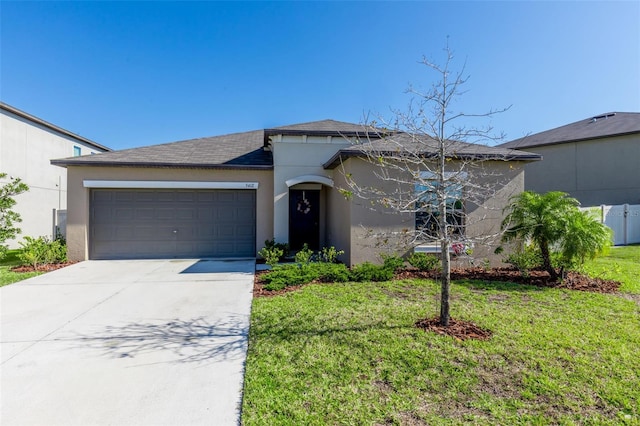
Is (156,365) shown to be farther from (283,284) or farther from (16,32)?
(16,32)

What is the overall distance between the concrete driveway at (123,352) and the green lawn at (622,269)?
26.7ft

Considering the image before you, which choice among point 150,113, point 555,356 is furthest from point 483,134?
point 150,113

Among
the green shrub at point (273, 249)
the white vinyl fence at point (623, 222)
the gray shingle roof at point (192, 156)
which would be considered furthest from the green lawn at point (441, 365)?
the white vinyl fence at point (623, 222)

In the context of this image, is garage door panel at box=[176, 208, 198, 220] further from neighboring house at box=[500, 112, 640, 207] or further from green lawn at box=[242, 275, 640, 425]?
neighboring house at box=[500, 112, 640, 207]

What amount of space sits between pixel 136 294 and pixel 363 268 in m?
5.11

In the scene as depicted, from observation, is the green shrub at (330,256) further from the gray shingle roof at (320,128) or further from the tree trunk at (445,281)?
the tree trunk at (445,281)

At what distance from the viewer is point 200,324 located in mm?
4887

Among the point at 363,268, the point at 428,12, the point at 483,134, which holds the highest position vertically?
the point at 428,12

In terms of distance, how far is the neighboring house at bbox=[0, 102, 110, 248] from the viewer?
13.4 meters

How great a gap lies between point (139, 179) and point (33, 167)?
8603 millimetres

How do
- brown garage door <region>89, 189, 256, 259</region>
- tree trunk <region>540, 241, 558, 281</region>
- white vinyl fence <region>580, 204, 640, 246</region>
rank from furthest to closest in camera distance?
1. white vinyl fence <region>580, 204, 640, 246</region>
2. brown garage door <region>89, 189, 256, 259</region>
3. tree trunk <region>540, 241, 558, 281</region>

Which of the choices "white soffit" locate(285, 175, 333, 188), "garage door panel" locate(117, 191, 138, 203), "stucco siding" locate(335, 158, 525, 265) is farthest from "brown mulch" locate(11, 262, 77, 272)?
"stucco siding" locate(335, 158, 525, 265)

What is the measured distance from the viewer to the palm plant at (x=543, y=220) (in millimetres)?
6797

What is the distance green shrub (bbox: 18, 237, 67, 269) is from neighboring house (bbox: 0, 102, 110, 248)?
332 cm
